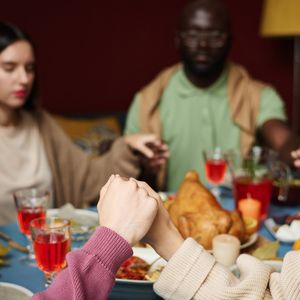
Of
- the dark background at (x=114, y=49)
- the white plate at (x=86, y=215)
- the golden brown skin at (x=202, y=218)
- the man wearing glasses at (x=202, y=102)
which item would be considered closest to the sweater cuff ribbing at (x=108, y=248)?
the golden brown skin at (x=202, y=218)

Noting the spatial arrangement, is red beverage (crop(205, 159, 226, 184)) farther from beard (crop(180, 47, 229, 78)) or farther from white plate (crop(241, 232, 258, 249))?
beard (crop(180, 47, 229, 78))

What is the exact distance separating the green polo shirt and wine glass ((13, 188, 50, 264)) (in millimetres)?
1273

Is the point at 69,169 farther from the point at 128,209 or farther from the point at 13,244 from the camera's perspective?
the point at 128,209

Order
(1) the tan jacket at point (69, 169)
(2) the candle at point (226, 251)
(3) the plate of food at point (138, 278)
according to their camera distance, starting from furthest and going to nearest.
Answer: (1) the tan jacket at point (69, 169), (2) the candle at point (226, 251), (3) the plate of food at point (138, 278)

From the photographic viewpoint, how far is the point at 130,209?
89cm

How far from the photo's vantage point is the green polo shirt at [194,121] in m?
2.71

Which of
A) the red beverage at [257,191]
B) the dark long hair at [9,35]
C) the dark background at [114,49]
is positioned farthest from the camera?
the dark background at [114,49]

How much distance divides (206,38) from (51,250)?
170 cm

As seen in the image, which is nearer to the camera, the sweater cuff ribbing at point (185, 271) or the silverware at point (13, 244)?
the sweater cuff ribbing at point (185, 271)

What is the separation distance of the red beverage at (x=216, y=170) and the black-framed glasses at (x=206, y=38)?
87cm

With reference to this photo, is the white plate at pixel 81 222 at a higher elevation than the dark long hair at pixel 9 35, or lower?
lower

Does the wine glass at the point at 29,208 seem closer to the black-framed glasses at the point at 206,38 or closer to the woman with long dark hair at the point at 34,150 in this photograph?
the woman with long dark hair at the point at 34,150

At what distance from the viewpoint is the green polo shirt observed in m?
2.71

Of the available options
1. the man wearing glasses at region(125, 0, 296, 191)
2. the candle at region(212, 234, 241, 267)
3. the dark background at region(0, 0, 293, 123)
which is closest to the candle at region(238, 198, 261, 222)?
the candle at region(212, 234, 241, 267)
